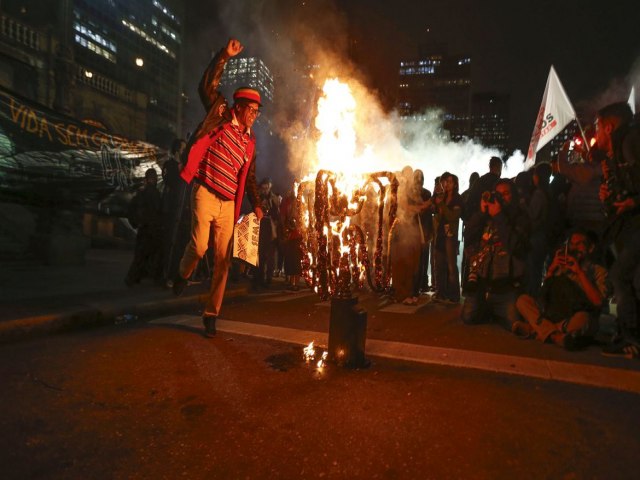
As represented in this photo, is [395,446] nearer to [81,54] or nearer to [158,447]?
[158,447]

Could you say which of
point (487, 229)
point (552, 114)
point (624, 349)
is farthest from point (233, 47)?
point (552, 114)

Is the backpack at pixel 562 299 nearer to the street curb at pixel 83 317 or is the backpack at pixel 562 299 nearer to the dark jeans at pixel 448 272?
the dark jeans at pixel 448 272

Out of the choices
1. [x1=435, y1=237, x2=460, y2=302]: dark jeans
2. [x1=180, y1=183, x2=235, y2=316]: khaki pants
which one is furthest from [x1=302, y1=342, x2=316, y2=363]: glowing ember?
[x1=435, y1=237, x2=460, y2=302]: dark jeans

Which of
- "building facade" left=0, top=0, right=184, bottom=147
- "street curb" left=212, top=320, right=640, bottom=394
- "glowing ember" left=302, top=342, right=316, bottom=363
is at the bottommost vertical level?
"glowing ember" left=302, top=342, right=316, bottom=363

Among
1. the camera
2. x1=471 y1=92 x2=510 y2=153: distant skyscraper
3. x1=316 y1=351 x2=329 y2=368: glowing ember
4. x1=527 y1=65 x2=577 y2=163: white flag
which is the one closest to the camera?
x1=316 y1=351 x2=329 y2=368: glowing ember

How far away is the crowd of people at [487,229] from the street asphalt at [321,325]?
14.9 inches

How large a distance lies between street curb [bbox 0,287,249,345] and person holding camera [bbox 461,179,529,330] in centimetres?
391

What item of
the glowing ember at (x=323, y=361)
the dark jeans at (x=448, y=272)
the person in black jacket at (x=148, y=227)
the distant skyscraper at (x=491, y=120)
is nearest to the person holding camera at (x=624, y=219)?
the glowing ember at (x=323, y=361)

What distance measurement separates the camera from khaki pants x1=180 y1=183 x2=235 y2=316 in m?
3.95

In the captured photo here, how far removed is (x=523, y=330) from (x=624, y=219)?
1483mm

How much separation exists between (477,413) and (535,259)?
4355 millimetres

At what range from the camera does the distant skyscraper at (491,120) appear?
127125 millimetres

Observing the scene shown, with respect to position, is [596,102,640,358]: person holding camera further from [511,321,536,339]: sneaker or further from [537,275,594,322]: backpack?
[511,321,536,339]: sneaker

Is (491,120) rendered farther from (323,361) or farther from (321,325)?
(323,361)
